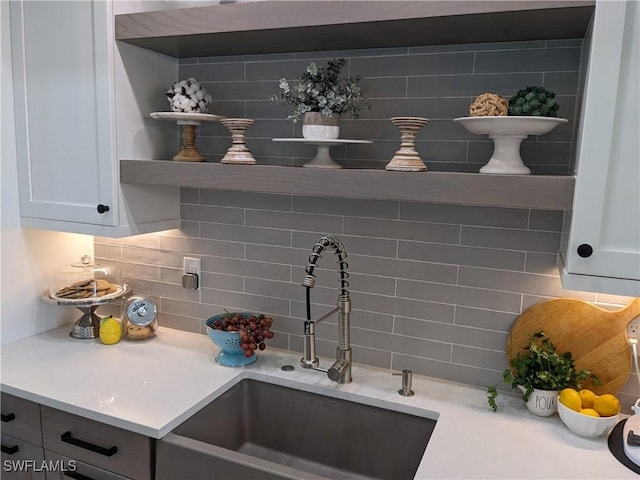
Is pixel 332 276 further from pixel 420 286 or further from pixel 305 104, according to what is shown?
pixel 305 104

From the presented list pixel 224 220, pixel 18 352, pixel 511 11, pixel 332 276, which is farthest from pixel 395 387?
pixel 18 352

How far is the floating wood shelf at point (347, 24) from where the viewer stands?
4.23ft

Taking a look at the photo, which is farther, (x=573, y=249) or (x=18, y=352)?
(x=18, y=352)

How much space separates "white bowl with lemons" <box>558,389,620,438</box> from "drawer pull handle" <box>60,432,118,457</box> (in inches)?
48.6

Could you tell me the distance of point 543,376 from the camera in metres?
1.49

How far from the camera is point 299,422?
1732 mm

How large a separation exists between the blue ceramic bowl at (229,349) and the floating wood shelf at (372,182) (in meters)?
0.50

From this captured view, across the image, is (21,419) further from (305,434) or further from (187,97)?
(187,97)

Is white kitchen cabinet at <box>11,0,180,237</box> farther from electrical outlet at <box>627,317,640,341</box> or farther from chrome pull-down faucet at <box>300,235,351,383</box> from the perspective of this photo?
electrical outlet at <box>627,317,640,341</box>

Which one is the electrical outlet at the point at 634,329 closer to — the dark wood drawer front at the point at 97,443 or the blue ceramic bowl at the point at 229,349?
the blue ceramic bowl at the point at 229,349

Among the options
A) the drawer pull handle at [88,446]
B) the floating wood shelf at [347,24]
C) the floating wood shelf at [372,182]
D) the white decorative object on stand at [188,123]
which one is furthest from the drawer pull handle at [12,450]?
the floating wood shelf at [347,24]

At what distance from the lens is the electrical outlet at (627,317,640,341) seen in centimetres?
151

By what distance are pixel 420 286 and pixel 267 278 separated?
56 cm

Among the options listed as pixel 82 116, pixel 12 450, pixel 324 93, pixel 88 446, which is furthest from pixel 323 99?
pixel 12 450
